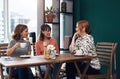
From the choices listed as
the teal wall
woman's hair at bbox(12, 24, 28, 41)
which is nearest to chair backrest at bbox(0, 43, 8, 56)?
woman's hair at bbox(12, 24, 28, 41)

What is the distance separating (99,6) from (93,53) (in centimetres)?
143

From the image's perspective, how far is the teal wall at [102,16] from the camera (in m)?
4.39

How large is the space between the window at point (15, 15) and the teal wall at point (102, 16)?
98 centimetres

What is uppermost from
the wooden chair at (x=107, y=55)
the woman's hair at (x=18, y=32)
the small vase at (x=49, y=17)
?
the small vase at (x=49, y=17)

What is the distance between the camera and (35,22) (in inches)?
207

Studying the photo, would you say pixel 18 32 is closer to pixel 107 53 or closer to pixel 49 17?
pixel 49 17

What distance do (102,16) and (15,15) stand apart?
6.32 ft

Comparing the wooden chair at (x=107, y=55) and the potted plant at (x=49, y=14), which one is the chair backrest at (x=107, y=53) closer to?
the wooden chair at (x=107, y=55)

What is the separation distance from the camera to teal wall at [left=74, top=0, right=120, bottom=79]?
439 centimetres

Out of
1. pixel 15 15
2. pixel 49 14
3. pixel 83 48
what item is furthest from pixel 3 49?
pixel 15 15

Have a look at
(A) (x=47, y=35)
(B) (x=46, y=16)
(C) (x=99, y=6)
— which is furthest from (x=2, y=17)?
(C) (x=99, y=6)

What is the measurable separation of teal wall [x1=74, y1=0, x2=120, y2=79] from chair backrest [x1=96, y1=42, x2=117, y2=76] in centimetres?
36

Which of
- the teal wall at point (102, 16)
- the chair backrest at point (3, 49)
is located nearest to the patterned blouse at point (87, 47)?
the teal wall at point (102, 16)

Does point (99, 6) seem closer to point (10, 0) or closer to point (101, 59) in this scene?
point (101, 59)
